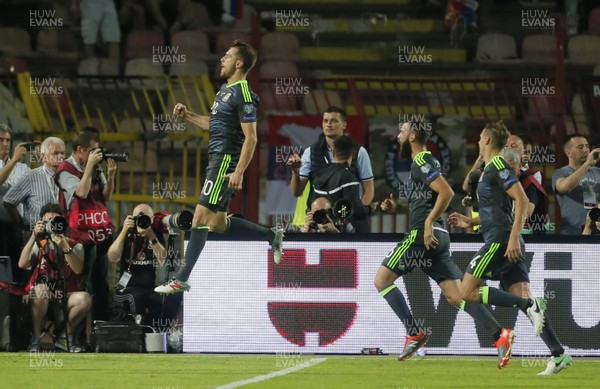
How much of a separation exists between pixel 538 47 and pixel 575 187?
6965mm

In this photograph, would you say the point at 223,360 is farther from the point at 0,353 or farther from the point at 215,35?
the point at 215,35

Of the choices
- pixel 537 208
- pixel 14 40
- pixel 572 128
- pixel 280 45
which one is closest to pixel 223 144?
pixel 537 208

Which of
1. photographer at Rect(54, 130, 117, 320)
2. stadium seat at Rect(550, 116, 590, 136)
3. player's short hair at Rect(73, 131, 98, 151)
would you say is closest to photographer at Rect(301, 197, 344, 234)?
photographer at Rect(54, 130, 117, 320)

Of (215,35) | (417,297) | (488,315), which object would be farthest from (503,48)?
(488,315)

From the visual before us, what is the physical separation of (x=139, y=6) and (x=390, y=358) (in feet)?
33.1

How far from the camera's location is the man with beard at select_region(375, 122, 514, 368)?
11.2 meters

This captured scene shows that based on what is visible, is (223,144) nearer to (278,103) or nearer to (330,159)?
(330,159)

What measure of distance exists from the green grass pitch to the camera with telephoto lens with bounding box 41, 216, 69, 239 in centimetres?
115

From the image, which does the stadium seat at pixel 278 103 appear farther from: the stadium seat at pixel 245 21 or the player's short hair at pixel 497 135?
the player's short hair at pixel 497 135

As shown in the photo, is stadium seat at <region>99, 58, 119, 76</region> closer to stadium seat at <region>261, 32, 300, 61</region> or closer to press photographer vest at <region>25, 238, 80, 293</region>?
stadium seat at <region>261, 32, 300, 61</region>

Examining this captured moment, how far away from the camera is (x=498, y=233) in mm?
10602

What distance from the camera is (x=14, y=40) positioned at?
2022cm

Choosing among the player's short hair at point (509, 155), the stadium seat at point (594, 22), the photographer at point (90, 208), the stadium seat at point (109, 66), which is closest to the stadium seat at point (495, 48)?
the stadium seat at point (594, 22)

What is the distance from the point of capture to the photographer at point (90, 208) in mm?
13039
